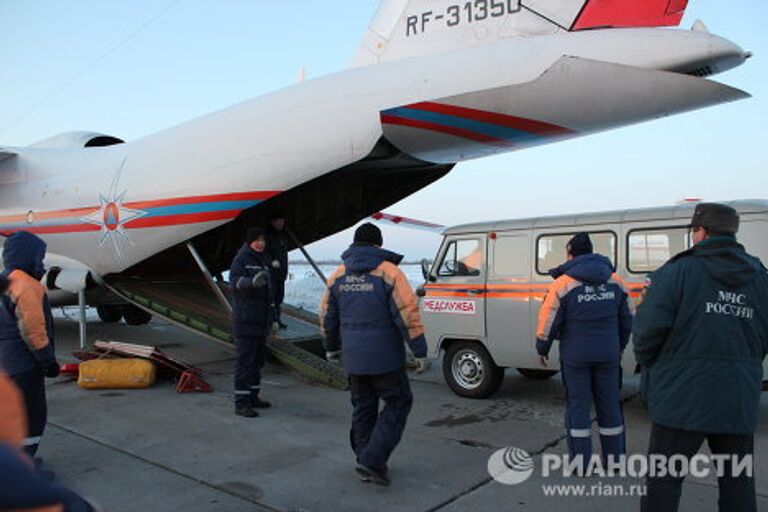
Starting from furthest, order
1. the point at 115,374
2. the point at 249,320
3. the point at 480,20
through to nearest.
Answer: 1. the point at 115,374
2. the point at 480,20
3. the point at 249,320

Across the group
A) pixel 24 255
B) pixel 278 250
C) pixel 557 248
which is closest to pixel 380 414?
pixel 24 255

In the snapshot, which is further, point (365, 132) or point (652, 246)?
point (365, 132)

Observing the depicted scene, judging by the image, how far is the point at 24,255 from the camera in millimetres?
4430

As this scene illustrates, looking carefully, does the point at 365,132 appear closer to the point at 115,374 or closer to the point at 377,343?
the point at 377,343

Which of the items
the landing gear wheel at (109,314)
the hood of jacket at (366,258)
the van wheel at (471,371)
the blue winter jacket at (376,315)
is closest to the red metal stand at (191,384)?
the van wheel at (471,371)

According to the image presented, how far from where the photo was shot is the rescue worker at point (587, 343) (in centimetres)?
459

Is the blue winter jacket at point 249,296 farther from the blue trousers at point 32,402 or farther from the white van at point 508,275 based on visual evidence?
the blue trousers at point 32,402

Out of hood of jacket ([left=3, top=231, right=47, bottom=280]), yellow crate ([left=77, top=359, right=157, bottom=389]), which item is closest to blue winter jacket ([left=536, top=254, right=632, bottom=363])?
hood of jacket ([left=3, top=231, right=47, bottom=280])

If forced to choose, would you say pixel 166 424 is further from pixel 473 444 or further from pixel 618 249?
pixel 618 249

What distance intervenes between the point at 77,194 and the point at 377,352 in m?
8.40

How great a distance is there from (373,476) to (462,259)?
3.72 meters

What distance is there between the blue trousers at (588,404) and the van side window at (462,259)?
2.88 m

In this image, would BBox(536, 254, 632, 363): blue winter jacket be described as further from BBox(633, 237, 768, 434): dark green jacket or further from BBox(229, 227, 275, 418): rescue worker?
BBox(229, 227, 275, 418): rescue worker

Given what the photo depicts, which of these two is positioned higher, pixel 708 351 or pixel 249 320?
pixel 708 351
